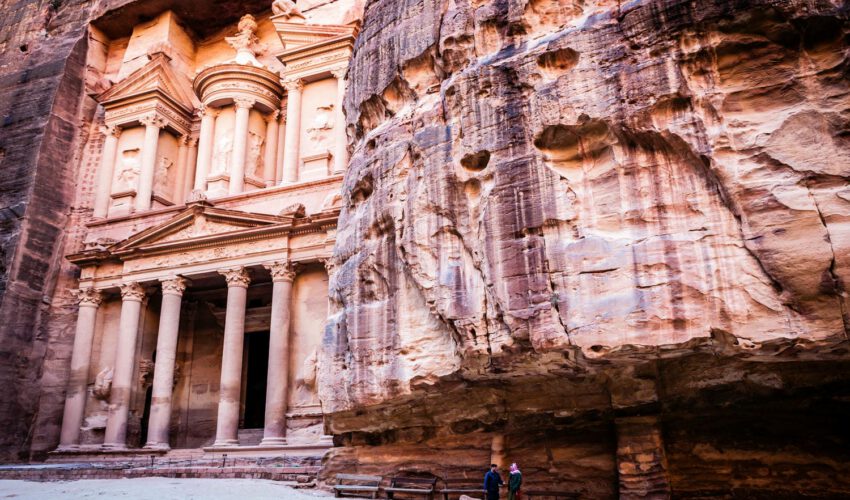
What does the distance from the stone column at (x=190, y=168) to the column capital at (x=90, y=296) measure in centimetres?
596

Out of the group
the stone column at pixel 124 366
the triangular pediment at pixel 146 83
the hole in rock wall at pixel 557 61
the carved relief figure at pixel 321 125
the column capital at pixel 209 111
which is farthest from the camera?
the triangular pediment at pixel 146 83

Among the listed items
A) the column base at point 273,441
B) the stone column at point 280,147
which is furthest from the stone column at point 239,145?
the column base at point 273,441

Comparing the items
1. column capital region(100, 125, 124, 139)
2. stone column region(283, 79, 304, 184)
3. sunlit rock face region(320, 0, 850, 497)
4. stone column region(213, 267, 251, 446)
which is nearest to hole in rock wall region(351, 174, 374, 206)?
sunlit rock face region(320, 0, 850, 497)

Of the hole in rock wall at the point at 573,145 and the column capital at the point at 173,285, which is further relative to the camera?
the column capital at the point at 173,285

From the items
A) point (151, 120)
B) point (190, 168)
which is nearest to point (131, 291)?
point (190, 168)

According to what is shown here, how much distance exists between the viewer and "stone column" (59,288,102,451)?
23.5 m

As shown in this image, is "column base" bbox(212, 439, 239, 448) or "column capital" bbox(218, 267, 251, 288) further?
"column capital" bbox(218, 267, 251, 288)

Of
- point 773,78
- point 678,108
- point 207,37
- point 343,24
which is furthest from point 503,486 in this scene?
point 207,37

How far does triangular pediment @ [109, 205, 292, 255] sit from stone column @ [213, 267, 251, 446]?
1.45 metres

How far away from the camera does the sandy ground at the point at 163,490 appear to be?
12828mm

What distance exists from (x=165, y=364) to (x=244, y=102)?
11.1 metres

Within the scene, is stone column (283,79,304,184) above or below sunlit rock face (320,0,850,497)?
above

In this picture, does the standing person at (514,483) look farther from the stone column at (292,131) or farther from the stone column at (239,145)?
the stone column at (239,145)

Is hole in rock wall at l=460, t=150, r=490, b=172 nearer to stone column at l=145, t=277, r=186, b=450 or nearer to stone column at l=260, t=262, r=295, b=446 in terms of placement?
stone column at l=260, t=262, r=295, b=446
